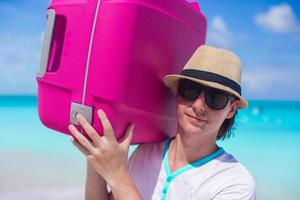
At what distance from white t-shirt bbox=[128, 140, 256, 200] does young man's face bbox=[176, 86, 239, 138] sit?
114 millimetres

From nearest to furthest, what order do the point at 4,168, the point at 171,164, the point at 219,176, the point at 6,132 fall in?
1. the point at 219,176
2. the point at 171,164
3. the point at 4,168
4. the point at 6,132

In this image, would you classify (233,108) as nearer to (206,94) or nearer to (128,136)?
(206,94)

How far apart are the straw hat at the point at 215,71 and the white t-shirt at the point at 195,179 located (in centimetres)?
23

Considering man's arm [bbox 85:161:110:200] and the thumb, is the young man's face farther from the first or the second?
man's arm [bbox 85:161:110:200]

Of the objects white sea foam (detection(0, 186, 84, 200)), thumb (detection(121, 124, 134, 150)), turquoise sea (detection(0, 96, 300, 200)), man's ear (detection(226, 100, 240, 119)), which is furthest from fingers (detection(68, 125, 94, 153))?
white sea foam (detection(0, 186, 84, 200))

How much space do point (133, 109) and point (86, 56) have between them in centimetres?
22

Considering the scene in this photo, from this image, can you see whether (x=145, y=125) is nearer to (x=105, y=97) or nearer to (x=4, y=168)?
(x=105, y=97)

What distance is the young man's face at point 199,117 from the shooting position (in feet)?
4.54

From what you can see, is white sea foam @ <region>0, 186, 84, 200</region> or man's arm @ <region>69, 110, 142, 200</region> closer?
man's arm @ <region>69, 110, 142, 200</region>

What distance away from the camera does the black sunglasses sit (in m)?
1.38

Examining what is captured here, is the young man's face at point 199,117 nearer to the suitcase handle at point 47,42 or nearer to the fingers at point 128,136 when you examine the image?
the fingers at point 128,136

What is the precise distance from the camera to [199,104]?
1.38 m

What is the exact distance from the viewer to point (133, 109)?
4.51 feet

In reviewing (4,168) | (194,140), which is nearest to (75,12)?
(194,140)
